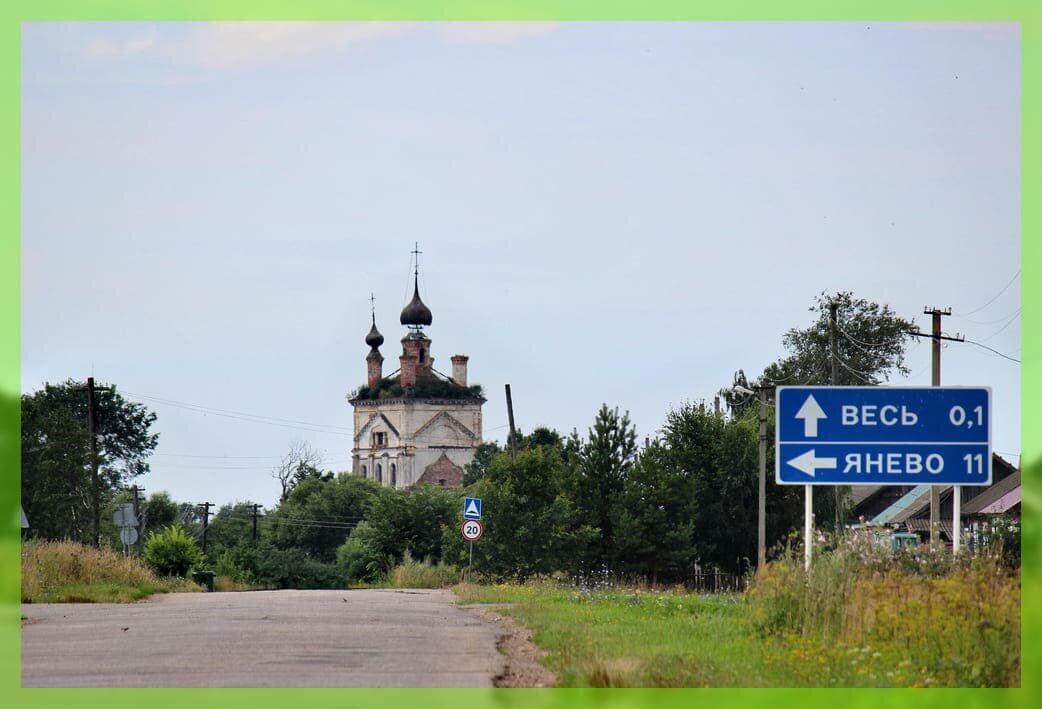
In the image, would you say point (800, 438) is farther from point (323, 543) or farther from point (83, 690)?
point (323, 543)

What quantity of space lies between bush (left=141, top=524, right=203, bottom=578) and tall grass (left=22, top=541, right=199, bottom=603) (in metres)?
3.41

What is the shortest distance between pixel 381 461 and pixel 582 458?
312ft

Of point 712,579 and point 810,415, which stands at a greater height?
point 810,415

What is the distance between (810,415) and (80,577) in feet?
64.1

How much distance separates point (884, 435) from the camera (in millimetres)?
19125

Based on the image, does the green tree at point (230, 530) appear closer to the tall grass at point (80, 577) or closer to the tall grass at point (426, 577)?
the tall grass at point (426, 577)

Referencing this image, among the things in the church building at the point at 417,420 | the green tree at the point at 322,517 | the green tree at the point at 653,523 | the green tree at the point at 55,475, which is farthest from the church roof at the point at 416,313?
the green tree at the point at 653,523

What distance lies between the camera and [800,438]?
19.4 m

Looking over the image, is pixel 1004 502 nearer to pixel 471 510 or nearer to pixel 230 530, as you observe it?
pixel 471 510

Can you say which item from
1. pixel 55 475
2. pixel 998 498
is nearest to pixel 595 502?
pixel 998 498

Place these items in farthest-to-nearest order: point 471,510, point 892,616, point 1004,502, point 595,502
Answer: point 1004,502 → point 595,502 → point 471,510 → point 892,616

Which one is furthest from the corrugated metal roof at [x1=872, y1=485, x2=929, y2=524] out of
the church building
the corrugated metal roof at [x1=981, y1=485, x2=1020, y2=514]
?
the church building

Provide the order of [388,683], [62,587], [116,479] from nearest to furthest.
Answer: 1. [388,683]
2. [62,587]
3. [116,479]

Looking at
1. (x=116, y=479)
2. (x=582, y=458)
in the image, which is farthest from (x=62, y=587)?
(x=116, y=479)
